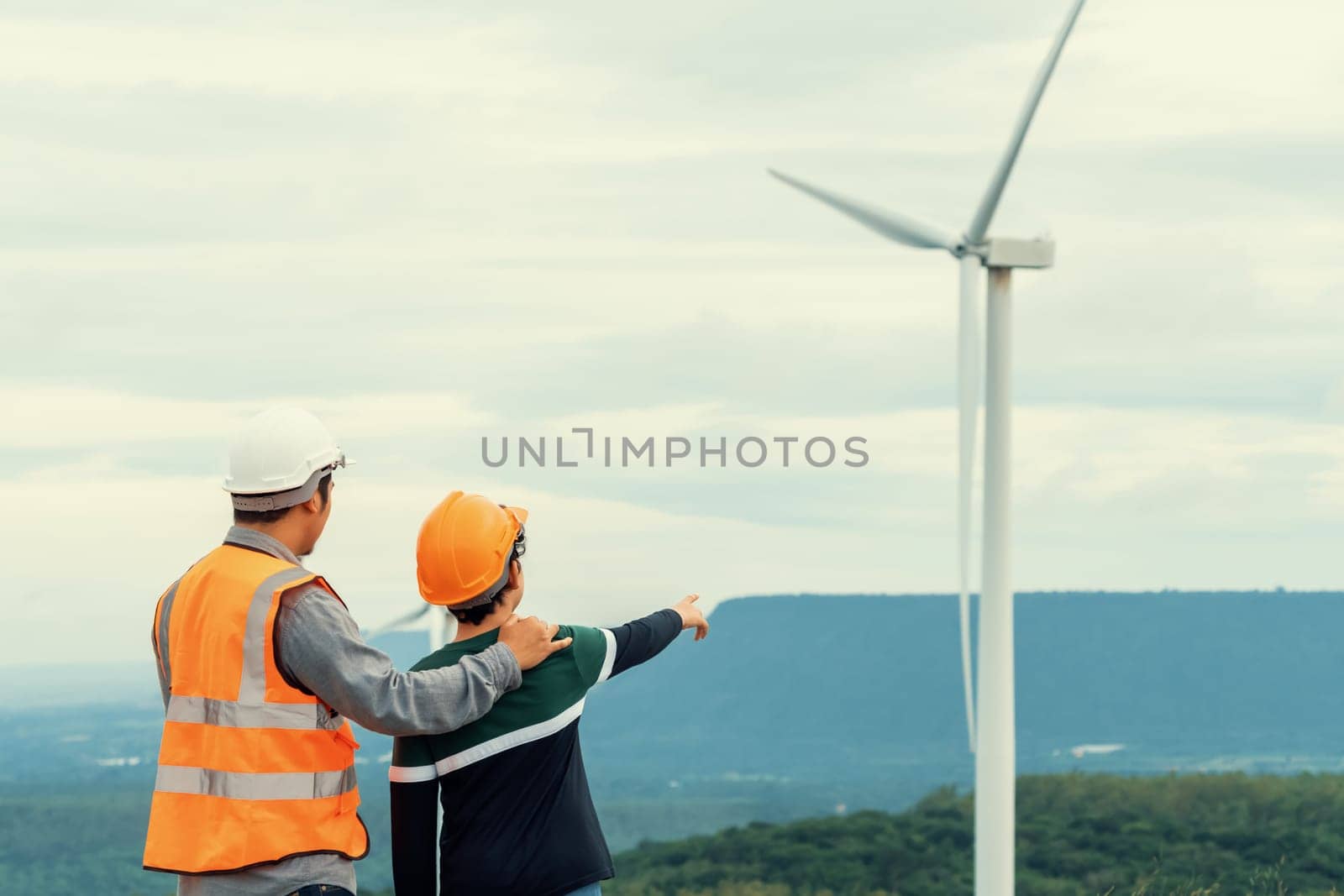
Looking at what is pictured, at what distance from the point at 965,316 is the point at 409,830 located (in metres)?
15.1

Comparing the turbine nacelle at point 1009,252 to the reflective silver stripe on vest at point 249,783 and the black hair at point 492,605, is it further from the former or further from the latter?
the reflective silver stripe on vest at point 249,783

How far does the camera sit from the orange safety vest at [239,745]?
749 cm

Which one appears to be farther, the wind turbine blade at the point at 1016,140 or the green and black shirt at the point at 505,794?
the wind turbine blade at the point at 1016,140

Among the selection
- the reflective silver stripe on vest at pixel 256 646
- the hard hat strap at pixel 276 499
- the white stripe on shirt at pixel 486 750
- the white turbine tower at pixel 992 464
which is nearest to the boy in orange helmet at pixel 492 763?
the white stripe on shirt at pixel 486 750

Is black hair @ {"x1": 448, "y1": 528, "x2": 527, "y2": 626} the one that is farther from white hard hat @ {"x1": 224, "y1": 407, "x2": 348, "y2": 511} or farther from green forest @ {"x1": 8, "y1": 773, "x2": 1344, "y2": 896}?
green forest @ {"x1": 8, "y1": 773, "x2": 1344, "y2": 896}

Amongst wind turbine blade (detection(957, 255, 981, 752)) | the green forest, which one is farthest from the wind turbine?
the green forest

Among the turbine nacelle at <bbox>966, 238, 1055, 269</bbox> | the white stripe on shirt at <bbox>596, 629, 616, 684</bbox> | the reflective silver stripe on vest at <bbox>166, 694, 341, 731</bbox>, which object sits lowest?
the reflective silver stripe on vest at <bbox>166, 694, 341, 731</bbox>

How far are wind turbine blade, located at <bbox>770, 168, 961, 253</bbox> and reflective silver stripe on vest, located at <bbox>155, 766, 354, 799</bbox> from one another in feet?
53.8

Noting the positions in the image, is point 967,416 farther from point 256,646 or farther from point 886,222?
point 256,646

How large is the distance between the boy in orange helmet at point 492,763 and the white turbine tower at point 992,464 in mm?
13282

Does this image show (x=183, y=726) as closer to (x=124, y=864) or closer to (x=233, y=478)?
(x=233, y=478)

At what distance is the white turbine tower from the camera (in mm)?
21438

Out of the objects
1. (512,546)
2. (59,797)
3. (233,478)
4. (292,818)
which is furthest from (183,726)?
(59,797)

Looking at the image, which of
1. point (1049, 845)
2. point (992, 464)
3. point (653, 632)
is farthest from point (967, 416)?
point (1049, 845)
